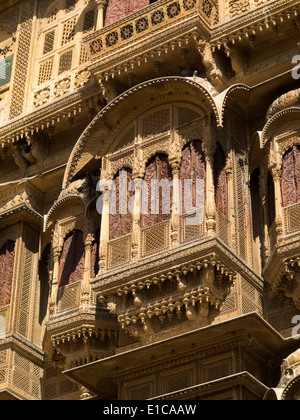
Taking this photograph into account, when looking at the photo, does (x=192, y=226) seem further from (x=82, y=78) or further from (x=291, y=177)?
(x=82, y=78)

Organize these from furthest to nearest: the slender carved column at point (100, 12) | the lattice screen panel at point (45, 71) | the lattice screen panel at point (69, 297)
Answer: the lattice screen panel at point (45, 71) < the slender carved column at point (100, 12) < the lattice screen panel at point (69, 297)

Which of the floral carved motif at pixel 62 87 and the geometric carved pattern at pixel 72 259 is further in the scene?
the floral carved motif at pixel 62 87

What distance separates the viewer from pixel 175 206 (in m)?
16.4

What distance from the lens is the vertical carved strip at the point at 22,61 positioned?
66.6 feet

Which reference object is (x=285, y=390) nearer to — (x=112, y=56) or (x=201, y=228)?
(x=201, y=228)

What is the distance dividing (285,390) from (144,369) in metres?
2.34

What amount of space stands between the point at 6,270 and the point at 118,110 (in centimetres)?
316

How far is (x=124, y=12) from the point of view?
19031mm

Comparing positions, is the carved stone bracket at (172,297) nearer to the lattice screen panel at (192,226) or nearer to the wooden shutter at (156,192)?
the lattice screen panel at (192,226)

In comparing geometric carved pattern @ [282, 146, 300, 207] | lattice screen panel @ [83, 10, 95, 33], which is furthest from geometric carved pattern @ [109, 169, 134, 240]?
lattice screen panel @ [83, 10, 95, 33]

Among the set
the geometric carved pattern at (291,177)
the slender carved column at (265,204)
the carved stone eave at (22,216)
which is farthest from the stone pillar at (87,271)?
the geometric carved pattern at (291,177)

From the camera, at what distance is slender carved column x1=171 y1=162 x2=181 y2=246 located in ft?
53.0

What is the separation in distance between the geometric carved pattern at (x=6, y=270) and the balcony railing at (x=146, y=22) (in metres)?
3.26

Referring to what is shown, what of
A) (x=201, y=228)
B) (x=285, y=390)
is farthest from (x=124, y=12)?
(x=285, y=390)
